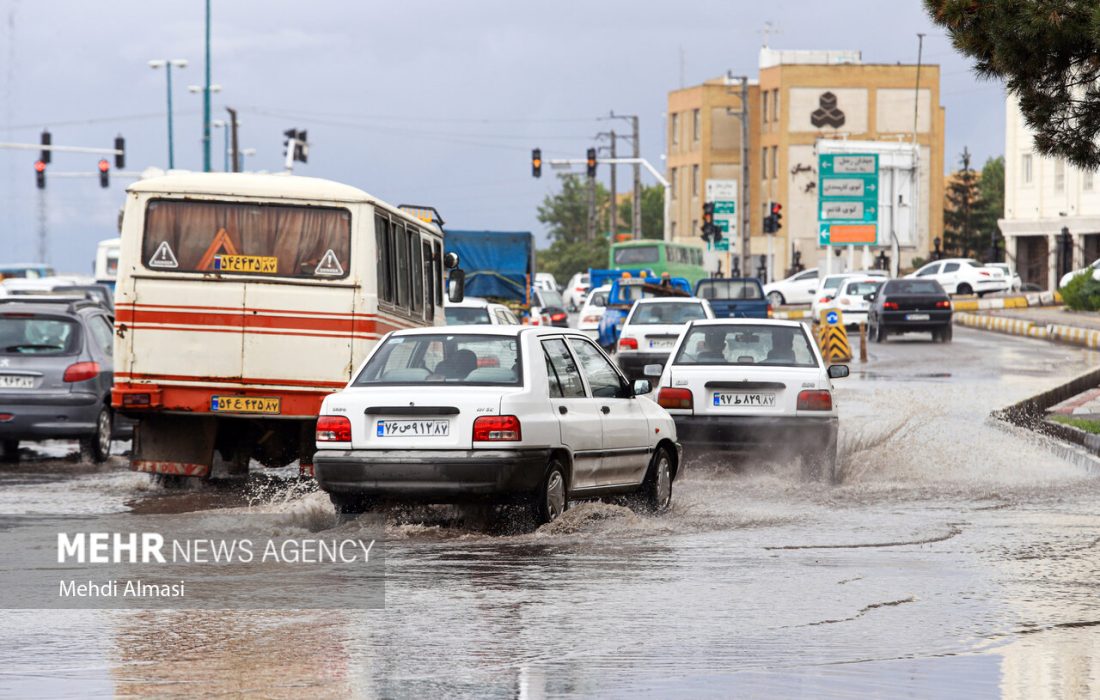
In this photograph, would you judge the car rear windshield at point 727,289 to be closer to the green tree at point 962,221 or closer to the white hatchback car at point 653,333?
the white hatchback car at point 653,333

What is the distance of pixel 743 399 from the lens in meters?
16.2

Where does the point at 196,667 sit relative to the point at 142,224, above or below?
below

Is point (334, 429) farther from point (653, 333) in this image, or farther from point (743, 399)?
point (653, 333)

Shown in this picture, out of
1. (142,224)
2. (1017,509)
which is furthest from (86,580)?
(1017,509)

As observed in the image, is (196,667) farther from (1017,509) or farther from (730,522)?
(1017,509)

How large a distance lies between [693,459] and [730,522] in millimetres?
3524

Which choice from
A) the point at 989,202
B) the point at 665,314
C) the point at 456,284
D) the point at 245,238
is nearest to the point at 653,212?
the point at 989,202

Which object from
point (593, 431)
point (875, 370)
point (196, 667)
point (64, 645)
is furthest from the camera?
point (875, 370)

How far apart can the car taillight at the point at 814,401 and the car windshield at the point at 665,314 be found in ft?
47.8

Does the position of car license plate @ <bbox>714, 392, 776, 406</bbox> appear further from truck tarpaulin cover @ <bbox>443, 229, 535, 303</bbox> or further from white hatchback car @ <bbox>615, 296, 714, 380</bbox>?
truck tarpaulin cover @ <bbox>443, 229, 535, 303</bbox>

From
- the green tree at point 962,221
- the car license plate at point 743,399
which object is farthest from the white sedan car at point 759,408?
the green tree at point 962,221

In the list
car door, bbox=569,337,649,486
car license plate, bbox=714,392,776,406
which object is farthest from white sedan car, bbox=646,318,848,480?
car door, bbox=569,337,649,486

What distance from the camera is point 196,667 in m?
7.53

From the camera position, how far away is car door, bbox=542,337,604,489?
40.3 feet
